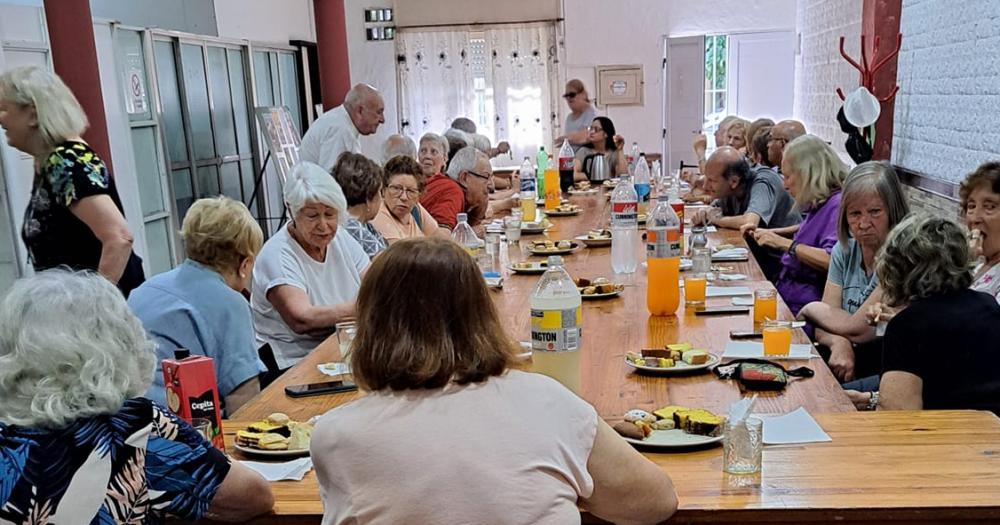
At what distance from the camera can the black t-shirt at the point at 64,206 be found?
106 inches

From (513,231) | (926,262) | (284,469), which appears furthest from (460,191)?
(284,469)

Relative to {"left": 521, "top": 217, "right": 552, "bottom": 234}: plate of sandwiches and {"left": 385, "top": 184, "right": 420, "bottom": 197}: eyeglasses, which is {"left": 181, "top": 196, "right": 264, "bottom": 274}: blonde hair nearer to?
{"left": 385, "top": 184, "right": 420, "bottom": 197}: eyeglasses

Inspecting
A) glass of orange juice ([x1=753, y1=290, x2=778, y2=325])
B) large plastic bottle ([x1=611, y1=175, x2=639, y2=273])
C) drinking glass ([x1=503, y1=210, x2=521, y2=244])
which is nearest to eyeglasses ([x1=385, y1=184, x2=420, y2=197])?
drinking glass ([x1=503, y1=210, x2=521, y2=244])

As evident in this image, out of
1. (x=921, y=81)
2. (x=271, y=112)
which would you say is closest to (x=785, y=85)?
(x=921, y=81)

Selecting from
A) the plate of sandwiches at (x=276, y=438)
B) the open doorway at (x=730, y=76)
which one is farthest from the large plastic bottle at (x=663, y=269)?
the open doorway at (x=730, y=76)

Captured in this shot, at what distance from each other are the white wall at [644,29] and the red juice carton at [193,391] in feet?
26.3

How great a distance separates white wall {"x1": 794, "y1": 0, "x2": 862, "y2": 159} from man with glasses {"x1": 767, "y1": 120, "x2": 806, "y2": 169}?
4.15 feet

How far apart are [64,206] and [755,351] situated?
7.13 feet

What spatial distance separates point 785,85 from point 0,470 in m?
8.68

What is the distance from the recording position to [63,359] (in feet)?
4.21

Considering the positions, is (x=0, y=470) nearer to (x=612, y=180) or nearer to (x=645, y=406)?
(x=645, y=406)

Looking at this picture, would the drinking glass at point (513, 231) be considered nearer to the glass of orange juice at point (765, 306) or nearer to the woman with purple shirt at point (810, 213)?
the woman with purple shirt at point (810, 213)

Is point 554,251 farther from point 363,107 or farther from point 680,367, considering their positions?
point 363,107

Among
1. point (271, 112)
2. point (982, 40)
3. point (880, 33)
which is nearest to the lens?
point (982, 40)
